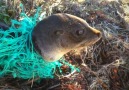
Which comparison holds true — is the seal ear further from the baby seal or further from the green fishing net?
the green fishing net

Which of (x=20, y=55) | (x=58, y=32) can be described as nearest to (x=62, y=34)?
(x=58, y=32)

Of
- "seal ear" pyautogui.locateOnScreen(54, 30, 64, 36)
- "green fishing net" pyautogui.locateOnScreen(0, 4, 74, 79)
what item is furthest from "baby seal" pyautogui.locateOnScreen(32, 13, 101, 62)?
"green fishing net" pyautogui.locateOnScreen(0, 4, 74, 79)

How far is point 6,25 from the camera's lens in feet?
10.4

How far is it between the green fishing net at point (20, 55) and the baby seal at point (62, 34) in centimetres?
15

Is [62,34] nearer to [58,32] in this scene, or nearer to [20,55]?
[58,32]

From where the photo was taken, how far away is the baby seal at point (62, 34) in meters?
2.71

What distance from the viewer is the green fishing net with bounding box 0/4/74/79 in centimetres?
290

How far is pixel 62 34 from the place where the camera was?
2.73 metres

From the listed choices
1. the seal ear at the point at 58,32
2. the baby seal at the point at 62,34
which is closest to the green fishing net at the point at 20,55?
the baby seal at the point at 62,34

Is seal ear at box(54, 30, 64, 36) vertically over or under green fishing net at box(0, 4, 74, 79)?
over

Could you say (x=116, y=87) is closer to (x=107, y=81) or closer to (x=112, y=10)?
(x=107, y=81)

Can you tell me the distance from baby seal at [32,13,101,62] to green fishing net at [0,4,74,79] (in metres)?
0.15

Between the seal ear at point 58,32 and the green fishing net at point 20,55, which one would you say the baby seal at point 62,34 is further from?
the green fishing net at point 20,55

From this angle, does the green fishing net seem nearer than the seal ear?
No
